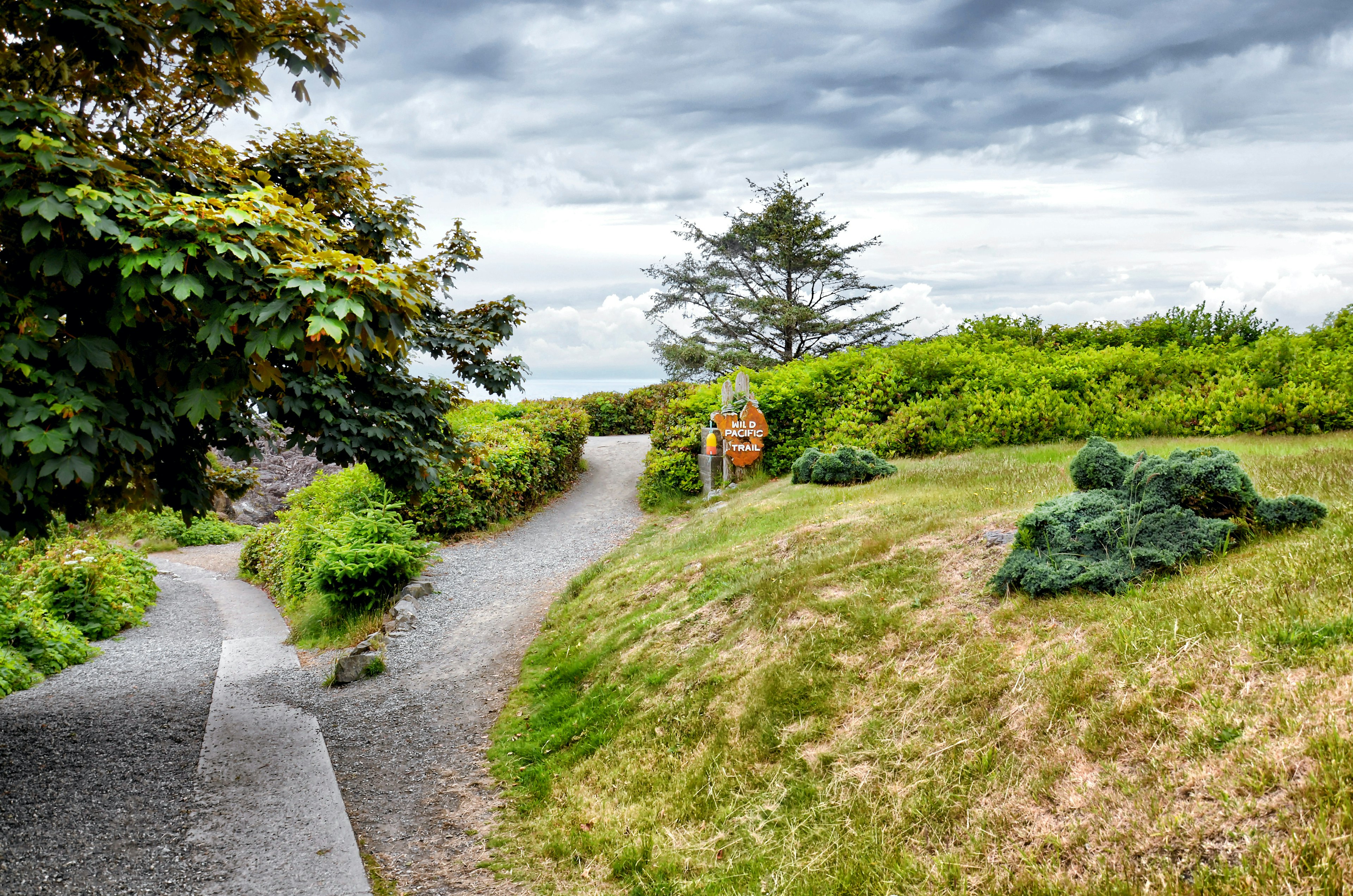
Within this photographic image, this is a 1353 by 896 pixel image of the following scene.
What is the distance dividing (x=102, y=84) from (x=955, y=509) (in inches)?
280

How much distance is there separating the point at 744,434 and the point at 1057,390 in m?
4.92

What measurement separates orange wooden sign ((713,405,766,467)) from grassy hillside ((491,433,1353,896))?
6653mm

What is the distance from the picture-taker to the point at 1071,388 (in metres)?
11.8

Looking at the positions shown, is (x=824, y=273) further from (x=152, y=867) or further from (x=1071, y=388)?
(x=152, y=867)

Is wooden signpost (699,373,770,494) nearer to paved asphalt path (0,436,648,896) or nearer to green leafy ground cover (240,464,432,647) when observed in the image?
paved asphalt path (0,436,648,896)

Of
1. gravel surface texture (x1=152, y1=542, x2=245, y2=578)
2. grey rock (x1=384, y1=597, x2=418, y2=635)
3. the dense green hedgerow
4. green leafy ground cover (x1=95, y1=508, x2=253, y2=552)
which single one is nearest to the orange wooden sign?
the dense green hedgerow

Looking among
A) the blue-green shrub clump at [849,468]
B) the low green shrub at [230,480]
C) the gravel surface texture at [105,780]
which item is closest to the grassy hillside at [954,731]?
the gravel surface texture at [105,780]

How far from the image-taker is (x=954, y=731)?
12.1 feet

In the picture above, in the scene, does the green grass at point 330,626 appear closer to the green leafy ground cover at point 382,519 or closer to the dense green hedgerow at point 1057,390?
the green leafy ground cover at point 382,519

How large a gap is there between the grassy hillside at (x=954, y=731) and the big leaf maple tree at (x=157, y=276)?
298 centimetres

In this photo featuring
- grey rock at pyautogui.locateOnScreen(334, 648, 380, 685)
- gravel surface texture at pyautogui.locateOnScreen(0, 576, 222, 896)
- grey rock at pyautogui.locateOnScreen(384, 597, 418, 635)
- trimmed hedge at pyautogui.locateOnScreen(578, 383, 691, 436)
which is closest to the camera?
gravel surface texture at pyautogui.locateOnScreen(0, 576, 222, 896)

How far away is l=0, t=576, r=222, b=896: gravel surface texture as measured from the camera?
175 inches

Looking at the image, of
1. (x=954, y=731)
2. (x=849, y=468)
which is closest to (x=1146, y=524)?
(x=954, y=731)

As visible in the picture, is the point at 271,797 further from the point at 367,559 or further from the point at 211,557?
the point at 211,557
